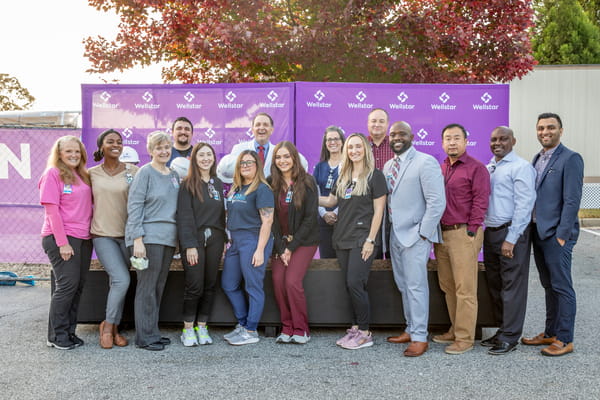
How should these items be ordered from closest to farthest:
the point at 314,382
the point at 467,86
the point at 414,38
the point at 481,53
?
the point at 314,382 < the point at 467,86 < the point at 414,38 < the point at 481,53

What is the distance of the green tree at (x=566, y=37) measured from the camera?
55.0 feet

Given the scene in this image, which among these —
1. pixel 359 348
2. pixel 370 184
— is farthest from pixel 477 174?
pixel 359 348

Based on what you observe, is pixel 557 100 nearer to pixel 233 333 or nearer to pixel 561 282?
pixel 561 282

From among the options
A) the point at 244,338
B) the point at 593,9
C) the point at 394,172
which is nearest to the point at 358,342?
the point at 244,338

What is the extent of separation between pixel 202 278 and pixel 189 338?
1.64ft

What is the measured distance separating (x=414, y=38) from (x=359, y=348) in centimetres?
461

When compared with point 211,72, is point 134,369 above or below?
below

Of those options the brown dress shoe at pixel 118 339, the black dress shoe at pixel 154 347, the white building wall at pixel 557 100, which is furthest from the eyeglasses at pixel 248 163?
the white building wall at pixel 557 100

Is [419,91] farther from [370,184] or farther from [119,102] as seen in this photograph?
[119,102]

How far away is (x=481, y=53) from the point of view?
25.0ft

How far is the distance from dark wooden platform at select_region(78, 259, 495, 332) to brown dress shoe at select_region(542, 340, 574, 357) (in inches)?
19.8

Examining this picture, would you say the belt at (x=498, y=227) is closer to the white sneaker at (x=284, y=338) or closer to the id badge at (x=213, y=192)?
the white sneaker at (x=284, y=338)

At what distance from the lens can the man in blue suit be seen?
12.9 feet

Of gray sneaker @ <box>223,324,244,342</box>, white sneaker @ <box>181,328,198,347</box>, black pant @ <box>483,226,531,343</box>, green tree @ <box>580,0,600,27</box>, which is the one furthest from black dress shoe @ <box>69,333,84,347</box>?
green tree @ <box>580,0,600,27</box>
